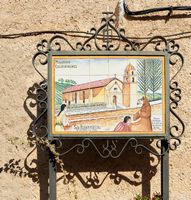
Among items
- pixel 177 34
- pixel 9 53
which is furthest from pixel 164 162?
pixel 9 53

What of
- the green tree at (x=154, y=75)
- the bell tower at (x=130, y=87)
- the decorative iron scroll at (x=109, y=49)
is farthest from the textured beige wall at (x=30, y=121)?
the bell tower at (x=130, y=87)

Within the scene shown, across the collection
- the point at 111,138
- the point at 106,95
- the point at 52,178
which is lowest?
the point at 52,178

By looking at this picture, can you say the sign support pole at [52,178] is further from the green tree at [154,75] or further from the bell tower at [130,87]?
the green tree at [154,75]

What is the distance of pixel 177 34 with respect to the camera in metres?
2.64

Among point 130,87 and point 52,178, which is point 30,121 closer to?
point 52,178

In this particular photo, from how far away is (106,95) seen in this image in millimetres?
2420

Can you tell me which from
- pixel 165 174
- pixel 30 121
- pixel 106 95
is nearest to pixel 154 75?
pixel 106 95

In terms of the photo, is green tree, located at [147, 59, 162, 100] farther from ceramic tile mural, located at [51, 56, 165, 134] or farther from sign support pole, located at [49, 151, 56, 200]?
sign support pole, located at [49, 151, 56, 200]

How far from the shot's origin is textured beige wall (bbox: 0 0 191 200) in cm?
259

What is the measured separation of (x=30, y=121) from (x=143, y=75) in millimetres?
778

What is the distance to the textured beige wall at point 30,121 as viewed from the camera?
2594mm

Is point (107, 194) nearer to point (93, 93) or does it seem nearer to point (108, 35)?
point (93, 93)

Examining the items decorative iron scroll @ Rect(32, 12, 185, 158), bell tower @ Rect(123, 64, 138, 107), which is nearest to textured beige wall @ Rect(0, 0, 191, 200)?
decorative iron scroll @ Rect(32, 12, 185, 158)

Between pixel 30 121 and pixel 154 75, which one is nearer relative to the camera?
pixel 154 75
